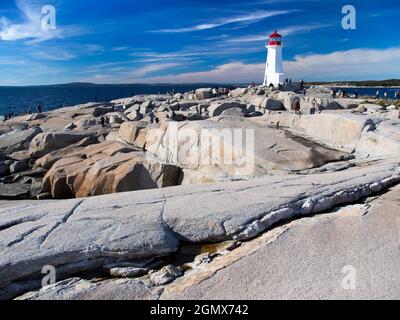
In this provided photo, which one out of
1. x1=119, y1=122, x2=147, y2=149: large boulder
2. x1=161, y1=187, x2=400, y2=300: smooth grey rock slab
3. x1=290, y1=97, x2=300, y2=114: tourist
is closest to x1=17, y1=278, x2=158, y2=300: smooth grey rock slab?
x1=161, y1=187, x2=400, y2=300: smooth grey rock slab

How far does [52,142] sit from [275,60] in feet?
137

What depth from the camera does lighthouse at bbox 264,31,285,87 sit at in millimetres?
55281

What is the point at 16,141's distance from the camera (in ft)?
77.8

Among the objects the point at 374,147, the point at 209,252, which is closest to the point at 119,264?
the point at 209,252

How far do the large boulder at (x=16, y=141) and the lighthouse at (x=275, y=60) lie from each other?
3809 cm

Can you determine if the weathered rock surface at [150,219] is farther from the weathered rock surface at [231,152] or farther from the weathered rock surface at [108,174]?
the weathered rock surface at [108,174]

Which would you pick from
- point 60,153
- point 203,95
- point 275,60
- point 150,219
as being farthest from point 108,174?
point 275,60

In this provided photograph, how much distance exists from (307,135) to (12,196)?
12.1m

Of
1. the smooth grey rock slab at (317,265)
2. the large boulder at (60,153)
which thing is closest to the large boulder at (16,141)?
the large boulder at (60,153)

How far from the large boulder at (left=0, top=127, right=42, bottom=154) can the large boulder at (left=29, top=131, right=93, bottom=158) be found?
2703 mm

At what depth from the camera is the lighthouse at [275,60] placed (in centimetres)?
5528

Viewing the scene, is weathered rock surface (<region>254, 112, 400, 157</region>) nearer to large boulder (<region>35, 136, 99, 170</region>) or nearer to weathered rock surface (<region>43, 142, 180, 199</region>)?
weathered rock surface (<region>43, 142, 180, 199</region>)

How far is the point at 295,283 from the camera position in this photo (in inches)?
194

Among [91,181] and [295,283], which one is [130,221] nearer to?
[295,283]
